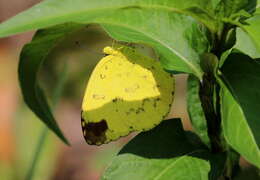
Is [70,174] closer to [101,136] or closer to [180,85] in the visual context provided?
[180,85]

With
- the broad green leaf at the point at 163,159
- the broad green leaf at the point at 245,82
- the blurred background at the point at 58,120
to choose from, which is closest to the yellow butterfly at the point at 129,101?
the broad green leaf at the point at 163,159

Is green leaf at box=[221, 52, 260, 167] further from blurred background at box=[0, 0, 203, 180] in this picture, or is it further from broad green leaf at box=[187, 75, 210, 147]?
blurred background at box=[0, 0, 203, 180]

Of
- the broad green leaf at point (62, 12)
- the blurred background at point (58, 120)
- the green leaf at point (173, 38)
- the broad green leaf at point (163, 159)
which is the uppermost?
the broad green leaf at point (62, 12)

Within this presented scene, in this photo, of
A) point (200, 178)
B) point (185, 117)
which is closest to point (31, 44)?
point (200, 178)

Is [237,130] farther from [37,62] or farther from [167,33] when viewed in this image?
[37,62]

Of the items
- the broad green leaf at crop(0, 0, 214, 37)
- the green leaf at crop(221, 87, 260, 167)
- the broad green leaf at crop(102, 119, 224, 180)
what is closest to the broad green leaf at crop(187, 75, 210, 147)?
the broad green leaf at crop(102, 119, 224, 180)

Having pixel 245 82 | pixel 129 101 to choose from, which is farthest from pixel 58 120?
pixel 245 82

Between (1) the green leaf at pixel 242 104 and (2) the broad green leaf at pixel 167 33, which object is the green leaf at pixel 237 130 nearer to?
(1) the green leaf at pixel 242 104
